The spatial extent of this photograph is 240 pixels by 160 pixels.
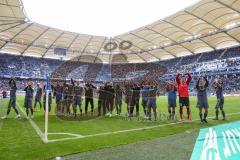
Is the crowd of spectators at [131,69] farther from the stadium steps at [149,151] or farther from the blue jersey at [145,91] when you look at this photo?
the stadium steps at [149,151]

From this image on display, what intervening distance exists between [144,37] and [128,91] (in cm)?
3127

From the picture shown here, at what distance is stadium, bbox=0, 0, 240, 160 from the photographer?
6.68 metres

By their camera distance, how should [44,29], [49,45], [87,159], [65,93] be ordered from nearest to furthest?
[87,159] < [65,93] < [44,29] < [49,45]

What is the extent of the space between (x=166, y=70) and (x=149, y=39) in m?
12.1

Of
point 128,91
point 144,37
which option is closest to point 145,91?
point 128,91

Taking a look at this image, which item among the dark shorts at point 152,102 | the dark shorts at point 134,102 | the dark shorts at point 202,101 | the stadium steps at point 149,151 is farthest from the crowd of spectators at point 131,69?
the stadium steps at point 149,151

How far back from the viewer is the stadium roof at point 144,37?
32.5m

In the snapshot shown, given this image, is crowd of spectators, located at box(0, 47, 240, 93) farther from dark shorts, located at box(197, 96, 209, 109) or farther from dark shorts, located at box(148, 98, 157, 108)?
dark shorts, located at box(197, 96, 209, 109)

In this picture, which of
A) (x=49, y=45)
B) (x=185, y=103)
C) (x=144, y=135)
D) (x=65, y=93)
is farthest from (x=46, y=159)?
(x=49, y=45)

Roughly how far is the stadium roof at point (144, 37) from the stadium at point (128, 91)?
0.51 feet

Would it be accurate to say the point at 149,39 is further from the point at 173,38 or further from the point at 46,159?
the point at 46,159

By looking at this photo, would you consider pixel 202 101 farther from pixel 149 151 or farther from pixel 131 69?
pixel 131 69

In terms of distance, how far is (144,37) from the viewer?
44.3 m

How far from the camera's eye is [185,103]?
38.5 feet
